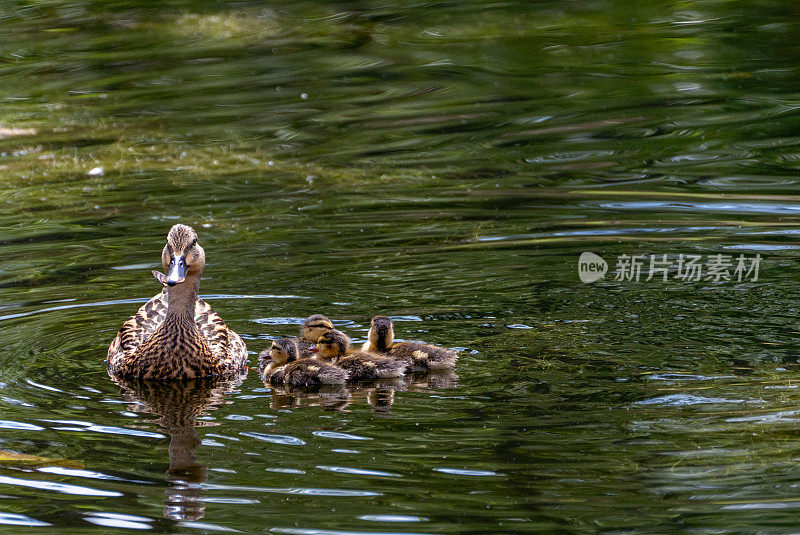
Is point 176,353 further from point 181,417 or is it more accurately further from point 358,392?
point 358,392

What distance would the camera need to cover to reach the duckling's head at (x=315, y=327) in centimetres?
684

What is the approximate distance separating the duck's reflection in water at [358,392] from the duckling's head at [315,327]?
0.41 meters

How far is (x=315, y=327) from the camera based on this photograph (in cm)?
686

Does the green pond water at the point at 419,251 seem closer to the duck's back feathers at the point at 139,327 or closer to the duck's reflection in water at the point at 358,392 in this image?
the duck's reflection in water at the point at 358,392

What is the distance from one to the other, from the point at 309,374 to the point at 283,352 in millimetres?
258

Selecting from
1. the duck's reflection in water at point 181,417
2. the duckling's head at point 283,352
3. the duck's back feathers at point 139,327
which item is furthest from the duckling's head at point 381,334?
the duck's back feathers at point 139,327

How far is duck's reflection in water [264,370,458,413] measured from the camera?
6.07m

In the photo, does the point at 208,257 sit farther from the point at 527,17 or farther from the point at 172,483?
the point at 527,17

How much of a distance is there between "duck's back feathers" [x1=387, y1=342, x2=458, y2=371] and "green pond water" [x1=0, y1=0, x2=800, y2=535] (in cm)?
8

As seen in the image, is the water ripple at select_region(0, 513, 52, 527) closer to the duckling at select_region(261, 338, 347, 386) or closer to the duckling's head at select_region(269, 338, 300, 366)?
the duckling at select_region(261, 338, 347, 386)

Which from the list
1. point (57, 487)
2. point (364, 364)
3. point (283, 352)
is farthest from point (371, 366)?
point (57, 487)

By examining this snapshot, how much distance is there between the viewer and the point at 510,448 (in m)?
5.21

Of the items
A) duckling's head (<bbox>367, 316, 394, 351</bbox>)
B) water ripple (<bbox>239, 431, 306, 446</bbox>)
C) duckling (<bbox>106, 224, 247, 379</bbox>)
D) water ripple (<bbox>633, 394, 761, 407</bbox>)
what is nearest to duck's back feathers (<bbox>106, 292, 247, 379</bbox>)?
duckling (<bbox>106, 224, 247, 379</bbox>)

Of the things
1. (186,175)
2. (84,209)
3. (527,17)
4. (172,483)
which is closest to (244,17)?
(527,17)
